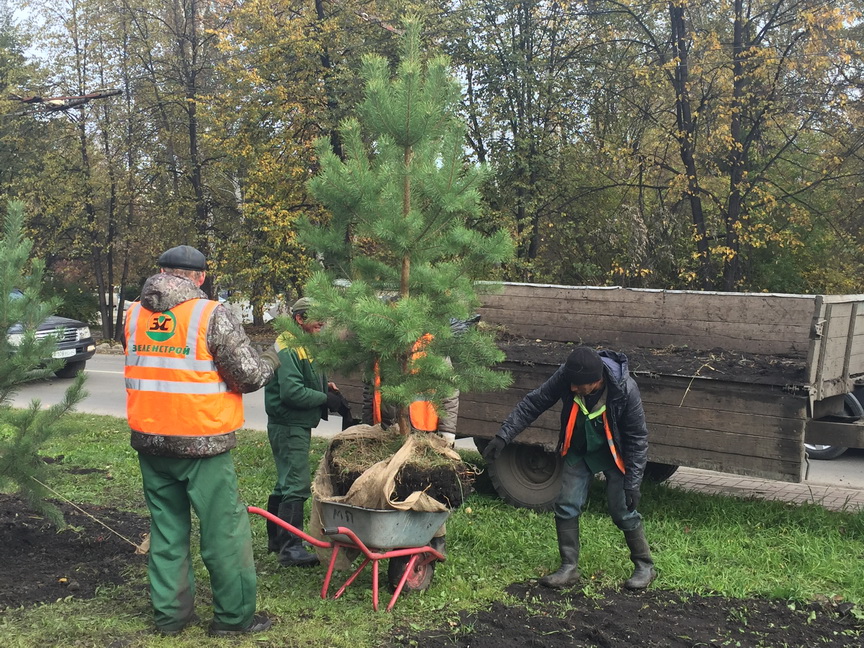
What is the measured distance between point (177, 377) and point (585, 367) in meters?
2.14

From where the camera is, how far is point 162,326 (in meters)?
3.77

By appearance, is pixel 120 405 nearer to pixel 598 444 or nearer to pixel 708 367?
pixel 708 367

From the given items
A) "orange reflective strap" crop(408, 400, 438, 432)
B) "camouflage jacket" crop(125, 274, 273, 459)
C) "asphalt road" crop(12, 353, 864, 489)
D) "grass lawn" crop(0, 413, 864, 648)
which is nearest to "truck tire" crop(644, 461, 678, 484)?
"grass lawn" crop(0, 413, 864, 648)

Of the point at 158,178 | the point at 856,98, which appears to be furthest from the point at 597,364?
the point at 158,178

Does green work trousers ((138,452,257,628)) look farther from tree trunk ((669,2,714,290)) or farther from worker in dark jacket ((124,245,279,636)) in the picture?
tree trunk ((669,2,714,290))

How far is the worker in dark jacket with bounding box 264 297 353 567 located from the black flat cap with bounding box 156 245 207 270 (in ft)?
3.23

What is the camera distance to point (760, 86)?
15406 mm

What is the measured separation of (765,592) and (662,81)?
13.1 m

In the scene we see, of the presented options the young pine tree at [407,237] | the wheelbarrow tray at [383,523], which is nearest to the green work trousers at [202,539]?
the wheelbarrow tray at [383,523]

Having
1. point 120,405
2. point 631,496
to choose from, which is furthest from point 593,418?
point 120,405

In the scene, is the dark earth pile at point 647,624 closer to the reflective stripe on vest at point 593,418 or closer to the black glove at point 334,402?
the reflective stripe on vest at point 593,418

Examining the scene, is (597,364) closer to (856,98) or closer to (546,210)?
(546,210)

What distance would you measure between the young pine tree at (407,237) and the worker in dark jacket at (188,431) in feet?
2.44

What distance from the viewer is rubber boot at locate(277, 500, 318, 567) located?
494cm
